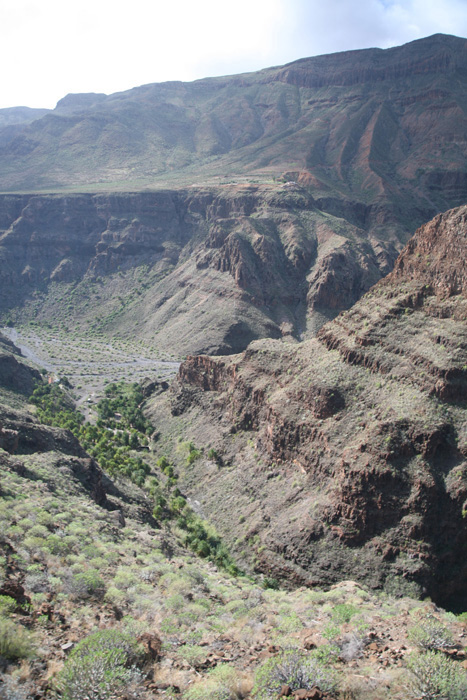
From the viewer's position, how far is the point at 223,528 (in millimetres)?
57719

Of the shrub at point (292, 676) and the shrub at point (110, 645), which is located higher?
the shrub at point (110, 645)

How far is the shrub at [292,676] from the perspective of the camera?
781 inches

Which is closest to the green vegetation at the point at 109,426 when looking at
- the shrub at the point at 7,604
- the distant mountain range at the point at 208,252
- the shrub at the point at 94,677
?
the distant mountain range at the point at 208,252

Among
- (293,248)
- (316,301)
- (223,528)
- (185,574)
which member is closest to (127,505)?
(223,528)

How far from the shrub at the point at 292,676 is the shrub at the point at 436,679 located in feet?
10.7

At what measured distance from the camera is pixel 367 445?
1875 inches

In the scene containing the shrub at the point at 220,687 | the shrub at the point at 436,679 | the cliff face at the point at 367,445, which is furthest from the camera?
the cliff face at the point at 367,445

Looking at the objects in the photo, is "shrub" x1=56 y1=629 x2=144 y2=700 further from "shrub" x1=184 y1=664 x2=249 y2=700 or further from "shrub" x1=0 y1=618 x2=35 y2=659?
"shrub" x1=184 y1=664 x2=249 y2=700

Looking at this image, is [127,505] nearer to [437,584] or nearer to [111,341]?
[437,584]

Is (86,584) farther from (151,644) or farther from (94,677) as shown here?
(94,677)

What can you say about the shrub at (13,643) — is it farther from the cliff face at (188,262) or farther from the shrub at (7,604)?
the cliff face at (188,262)

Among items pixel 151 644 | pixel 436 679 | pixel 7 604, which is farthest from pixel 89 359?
pixel 436 679

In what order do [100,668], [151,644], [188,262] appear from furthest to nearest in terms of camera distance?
[188,262]
[151,644]
[100,668]

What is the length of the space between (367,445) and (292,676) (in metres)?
29.6
